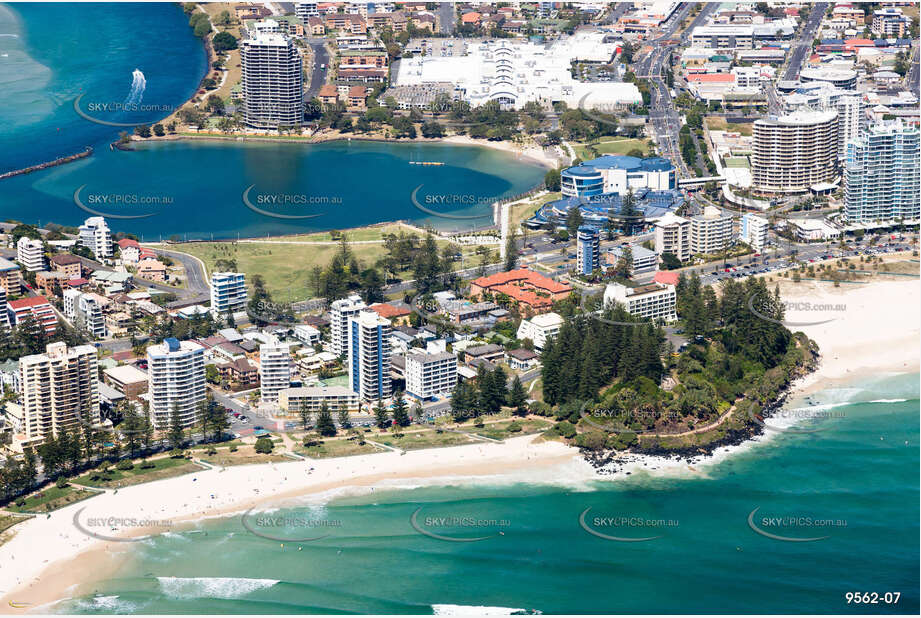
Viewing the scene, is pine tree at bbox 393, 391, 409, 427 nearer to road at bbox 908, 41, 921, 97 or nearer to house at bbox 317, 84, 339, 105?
house at bbox 317, 84, 339, 105

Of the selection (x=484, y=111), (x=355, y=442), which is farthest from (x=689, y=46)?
(x=355, y=442)

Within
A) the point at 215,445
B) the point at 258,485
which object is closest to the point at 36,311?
the point at 215,445

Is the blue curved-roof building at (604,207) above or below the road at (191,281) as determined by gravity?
above

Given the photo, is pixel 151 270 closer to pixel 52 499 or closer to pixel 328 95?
pixel 52 499

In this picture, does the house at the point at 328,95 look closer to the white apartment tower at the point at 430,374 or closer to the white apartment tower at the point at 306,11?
the white apartment tower at the point at 306,11

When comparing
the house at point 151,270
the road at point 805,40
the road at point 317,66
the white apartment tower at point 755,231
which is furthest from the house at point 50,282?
the road at point 805,40

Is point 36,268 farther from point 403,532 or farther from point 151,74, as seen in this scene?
point 151,74
